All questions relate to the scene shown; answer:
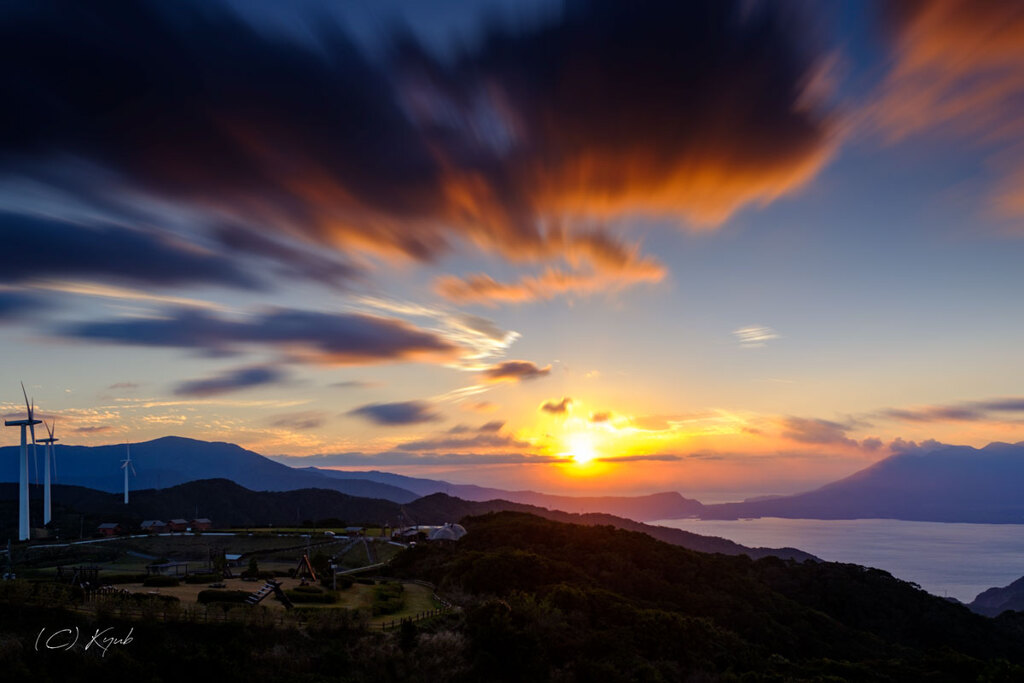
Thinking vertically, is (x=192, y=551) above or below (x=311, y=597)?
below

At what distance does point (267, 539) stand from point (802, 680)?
8013 cm

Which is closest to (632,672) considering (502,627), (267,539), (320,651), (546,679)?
(546,679)

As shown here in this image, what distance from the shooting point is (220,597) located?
42.5 meters

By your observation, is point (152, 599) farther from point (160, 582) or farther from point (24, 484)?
point (24, 484)

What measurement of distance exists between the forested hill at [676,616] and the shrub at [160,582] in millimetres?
22460

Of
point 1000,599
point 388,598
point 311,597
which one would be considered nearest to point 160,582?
point 311,597

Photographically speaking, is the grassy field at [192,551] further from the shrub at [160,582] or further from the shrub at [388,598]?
the shrub at [388,598]

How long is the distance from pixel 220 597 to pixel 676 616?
3450 centimetres

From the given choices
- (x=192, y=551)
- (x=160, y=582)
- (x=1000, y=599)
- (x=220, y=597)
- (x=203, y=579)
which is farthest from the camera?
(x=1000, y=599)

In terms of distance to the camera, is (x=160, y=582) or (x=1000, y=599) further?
(x=1000, y=599)

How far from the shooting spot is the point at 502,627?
38906 mm

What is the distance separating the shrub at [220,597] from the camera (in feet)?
138

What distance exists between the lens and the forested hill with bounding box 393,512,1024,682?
4019 centimetres

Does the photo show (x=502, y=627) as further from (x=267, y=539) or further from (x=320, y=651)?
(x=267, y=539)
